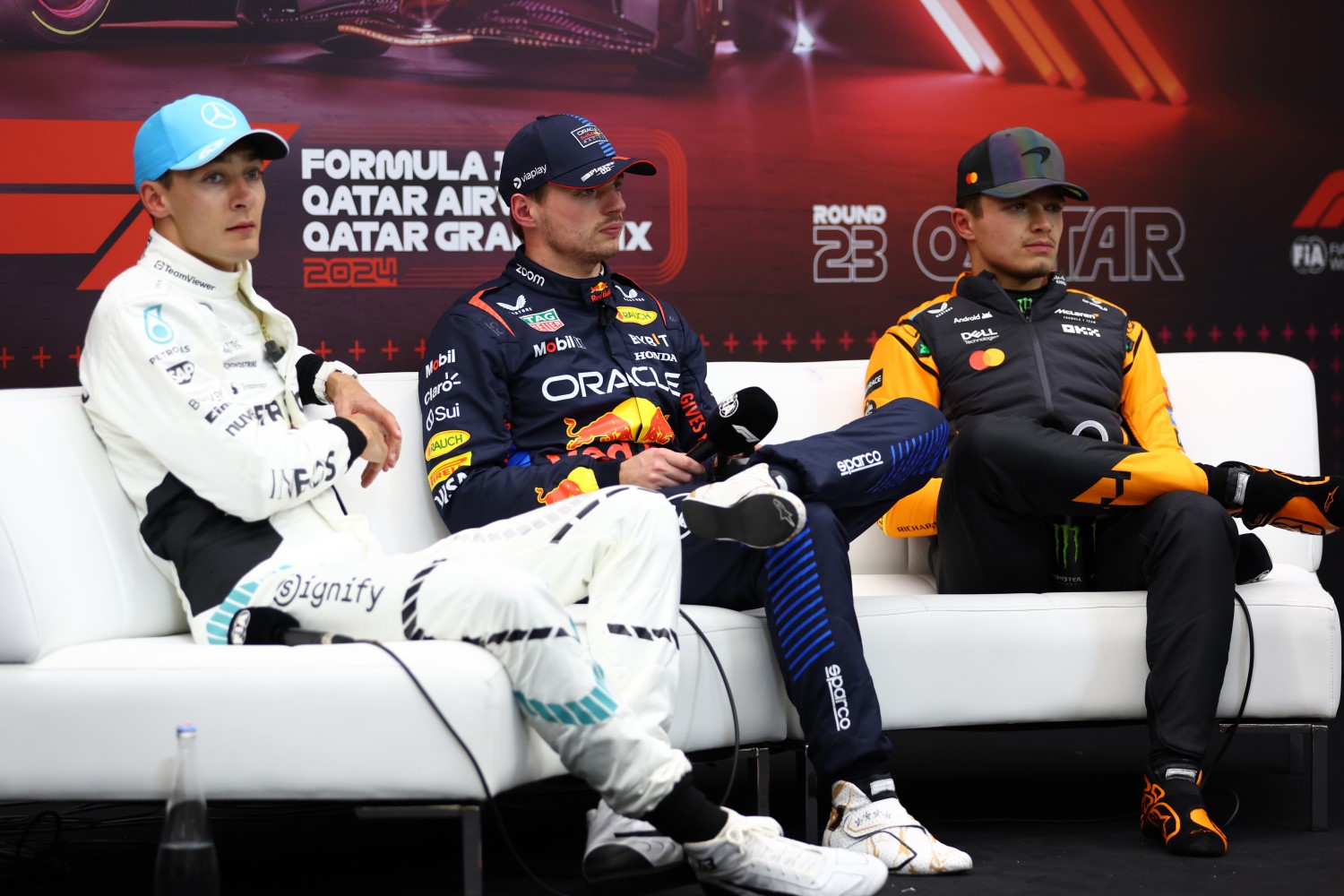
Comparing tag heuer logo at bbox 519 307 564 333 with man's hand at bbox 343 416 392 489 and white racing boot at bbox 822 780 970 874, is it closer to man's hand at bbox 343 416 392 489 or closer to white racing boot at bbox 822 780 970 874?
man's hand at bbox 343 416 392 489

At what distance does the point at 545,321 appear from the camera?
3.09 m

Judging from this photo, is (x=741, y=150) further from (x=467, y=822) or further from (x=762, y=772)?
(x=467, y=822)

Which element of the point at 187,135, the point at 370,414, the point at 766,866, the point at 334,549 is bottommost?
the point at 766,866

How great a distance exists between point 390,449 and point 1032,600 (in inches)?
45.1

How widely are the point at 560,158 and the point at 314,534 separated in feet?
3.29

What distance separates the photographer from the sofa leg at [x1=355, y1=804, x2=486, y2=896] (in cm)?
220

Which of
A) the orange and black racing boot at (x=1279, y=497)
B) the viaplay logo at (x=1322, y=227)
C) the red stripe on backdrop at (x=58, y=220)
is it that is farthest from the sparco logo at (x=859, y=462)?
the viaplay logo at (x=1322, y=227)

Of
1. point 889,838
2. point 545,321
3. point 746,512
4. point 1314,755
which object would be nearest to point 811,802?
point 889,838

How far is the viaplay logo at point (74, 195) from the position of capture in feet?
12.2

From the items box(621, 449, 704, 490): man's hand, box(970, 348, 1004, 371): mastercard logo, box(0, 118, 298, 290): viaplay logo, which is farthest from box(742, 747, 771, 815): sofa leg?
box(0, 118, 298, 290): viaplay logo

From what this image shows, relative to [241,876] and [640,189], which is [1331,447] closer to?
[640,189]

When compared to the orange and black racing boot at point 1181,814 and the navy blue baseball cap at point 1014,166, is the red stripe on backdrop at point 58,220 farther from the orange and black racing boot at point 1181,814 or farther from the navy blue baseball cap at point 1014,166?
the orange and black racing boot at point 1181,814

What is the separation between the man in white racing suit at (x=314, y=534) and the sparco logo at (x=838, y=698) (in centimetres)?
26

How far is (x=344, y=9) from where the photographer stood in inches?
156
